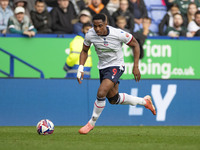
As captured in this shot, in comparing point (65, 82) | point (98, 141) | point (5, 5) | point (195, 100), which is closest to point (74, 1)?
point (5, 5)

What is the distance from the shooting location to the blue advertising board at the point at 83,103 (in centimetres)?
1298

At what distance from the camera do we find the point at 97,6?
1590cm

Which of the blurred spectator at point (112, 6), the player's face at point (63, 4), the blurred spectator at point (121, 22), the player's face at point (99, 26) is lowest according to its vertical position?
the blurred spectator at point (121, 22)

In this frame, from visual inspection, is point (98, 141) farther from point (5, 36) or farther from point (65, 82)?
point (5, 36)

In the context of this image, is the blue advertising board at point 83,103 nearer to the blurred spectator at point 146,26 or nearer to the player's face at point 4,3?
the blurred spectator at point 146,26

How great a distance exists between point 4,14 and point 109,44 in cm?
591

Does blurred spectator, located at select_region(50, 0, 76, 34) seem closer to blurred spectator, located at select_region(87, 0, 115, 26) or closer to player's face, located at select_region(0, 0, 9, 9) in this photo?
blurred spectator, located at select_region(87, 0, 115, 26)

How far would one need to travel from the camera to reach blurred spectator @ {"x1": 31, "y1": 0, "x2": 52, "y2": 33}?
14914mm

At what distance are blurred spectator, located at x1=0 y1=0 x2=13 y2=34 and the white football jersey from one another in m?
5.31

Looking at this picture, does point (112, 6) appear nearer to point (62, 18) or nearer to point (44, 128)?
point (62, 18)

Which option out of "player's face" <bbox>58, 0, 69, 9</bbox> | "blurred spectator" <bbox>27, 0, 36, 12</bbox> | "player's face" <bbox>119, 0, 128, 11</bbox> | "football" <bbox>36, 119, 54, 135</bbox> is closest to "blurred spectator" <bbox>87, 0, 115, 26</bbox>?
"player's face" <bbox>119, 0, 128, 11</bbox>

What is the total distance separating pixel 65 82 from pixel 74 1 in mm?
4027

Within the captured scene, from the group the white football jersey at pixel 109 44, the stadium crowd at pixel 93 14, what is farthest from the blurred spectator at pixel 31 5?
the white football jersey at pixel 109 44

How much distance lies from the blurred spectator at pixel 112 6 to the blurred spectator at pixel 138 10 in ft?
1.48
